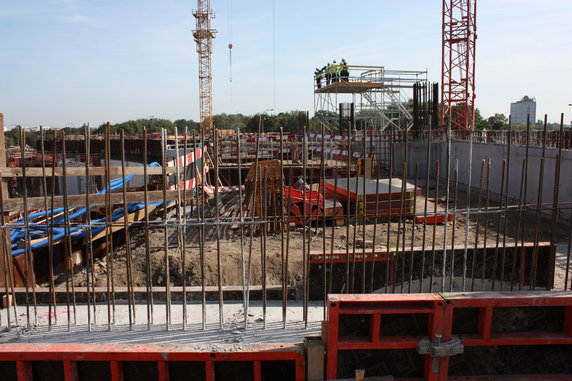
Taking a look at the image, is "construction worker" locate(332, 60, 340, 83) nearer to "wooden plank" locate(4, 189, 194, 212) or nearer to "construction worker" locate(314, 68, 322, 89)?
"construction worker" locate(314, 68, 322, 89)

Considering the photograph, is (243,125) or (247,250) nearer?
(247,250)

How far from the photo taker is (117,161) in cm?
3125

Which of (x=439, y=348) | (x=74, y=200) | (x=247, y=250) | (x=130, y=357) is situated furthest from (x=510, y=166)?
(x=130, y=357)

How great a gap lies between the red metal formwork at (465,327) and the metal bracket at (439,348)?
13mm

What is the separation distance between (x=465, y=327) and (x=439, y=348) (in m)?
0.45

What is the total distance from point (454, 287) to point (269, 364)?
149 inches

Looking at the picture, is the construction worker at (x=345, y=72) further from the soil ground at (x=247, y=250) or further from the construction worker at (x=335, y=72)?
the soil ground at (x=247, y=250)

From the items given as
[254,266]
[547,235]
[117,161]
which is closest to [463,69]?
[547,235]

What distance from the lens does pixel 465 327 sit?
12.6ft

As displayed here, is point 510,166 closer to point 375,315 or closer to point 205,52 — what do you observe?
point 375,315

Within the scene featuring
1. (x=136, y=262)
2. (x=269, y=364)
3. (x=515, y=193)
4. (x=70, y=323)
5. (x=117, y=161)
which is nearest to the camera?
(x=269, y=364)

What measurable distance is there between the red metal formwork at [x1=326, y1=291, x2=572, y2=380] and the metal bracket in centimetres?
1

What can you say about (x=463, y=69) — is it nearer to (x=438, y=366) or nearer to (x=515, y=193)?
(x=515, y=193)

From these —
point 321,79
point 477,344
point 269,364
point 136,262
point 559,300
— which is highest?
point 321,79
